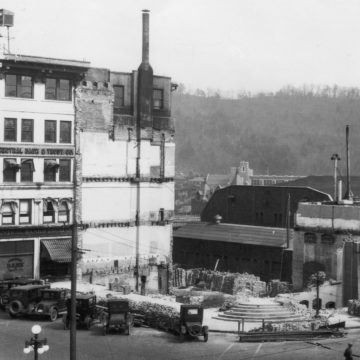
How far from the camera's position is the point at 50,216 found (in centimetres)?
5425

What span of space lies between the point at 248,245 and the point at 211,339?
1353 inches

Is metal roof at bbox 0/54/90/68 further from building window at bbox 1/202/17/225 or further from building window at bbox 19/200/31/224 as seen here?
building window at bbox 1/202/17/225

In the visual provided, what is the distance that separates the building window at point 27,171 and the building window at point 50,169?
1129mm

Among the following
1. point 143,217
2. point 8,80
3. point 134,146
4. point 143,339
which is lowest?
point 143,339

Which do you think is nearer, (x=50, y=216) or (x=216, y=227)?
(x=50, y=216)

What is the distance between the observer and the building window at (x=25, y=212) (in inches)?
2083

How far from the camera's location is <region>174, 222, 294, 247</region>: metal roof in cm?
6800

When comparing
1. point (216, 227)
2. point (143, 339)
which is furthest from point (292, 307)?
point (216, 227)

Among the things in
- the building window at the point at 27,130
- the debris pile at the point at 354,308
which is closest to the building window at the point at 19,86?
the building window at the point at 27,130

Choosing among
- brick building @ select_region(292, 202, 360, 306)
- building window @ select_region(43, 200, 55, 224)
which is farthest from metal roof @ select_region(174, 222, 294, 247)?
building window @ select_region(43, 200, 55, 224)

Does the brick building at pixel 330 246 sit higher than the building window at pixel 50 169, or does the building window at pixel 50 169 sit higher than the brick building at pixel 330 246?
the building window at pixel 50 169

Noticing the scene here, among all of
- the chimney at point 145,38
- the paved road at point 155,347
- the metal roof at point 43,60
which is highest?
the chimney at point 145,38

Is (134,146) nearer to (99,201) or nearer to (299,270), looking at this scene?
(99,201)

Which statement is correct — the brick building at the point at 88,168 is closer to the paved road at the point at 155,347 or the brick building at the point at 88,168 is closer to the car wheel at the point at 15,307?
the car wheel at the point at 15,307
